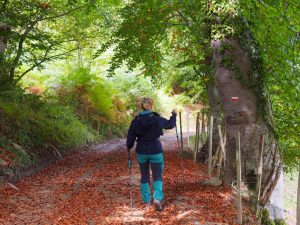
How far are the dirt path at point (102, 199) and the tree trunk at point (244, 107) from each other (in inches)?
29.3

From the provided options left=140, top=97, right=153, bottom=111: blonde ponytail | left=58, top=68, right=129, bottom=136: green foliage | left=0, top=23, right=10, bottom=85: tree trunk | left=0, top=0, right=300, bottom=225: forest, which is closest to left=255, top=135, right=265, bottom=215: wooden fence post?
left=0, top=0, right=300, bottom=225: forest

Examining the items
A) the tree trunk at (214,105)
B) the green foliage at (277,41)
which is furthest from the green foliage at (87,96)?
the green foliage at (277,41)

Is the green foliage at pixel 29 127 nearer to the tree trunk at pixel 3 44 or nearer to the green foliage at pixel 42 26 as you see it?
the tree trunk at pixel 3 44

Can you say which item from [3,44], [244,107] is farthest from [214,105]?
[3,44]

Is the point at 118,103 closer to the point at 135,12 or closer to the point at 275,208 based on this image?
the point at 135,12

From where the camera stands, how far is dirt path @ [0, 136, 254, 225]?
5.29 metres

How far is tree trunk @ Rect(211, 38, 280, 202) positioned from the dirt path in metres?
0.74

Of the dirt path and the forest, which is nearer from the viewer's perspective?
the dirt path

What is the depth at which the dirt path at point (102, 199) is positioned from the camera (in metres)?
5.29

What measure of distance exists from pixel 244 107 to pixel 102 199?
9.79 ft

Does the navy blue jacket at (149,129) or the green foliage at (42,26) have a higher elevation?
the green foliage at (42,26)

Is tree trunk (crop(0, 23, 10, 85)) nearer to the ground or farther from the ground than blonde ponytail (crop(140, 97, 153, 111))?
farther from the ground

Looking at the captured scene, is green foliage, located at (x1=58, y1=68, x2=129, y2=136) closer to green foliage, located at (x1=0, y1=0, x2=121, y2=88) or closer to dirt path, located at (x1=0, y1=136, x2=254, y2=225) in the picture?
green foliage, located at (x1=0, y1=0, x2=121, y2=88)

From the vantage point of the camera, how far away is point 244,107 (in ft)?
21.3
